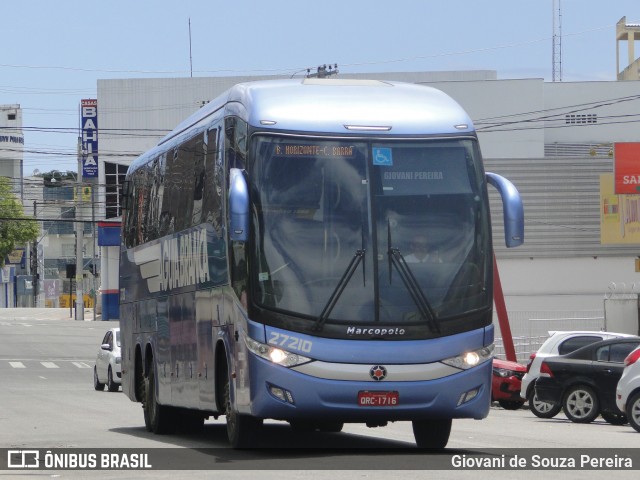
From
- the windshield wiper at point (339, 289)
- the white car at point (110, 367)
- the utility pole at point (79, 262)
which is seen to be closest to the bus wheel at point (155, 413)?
the windshield wiper at point (339, 289)

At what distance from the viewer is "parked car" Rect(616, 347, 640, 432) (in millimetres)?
20087

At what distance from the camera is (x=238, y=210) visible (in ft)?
43.0

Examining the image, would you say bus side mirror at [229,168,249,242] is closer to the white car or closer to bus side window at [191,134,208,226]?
bus side window at [191,134,208,226]

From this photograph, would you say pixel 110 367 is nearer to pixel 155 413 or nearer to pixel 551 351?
pixel 551 351

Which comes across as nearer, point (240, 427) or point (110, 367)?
point (240, 427)

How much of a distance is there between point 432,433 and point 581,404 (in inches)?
361

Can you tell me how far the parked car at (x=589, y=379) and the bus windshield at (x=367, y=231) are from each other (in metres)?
9.91

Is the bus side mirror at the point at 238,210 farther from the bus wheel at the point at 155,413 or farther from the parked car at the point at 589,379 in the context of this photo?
the parked car at the point at 589,379

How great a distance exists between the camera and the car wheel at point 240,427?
14.2 meters

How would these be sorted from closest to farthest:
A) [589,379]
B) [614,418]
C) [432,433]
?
[432,433] < [589,379] < [614,418]

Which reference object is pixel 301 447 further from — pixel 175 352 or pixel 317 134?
pixel 317 134

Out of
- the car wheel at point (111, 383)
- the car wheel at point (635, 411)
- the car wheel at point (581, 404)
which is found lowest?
the car wheel at point (111, 383)

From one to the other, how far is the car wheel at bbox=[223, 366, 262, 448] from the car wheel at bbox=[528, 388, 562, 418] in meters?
11.0

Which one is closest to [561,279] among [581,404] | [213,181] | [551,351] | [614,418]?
[551,351]
